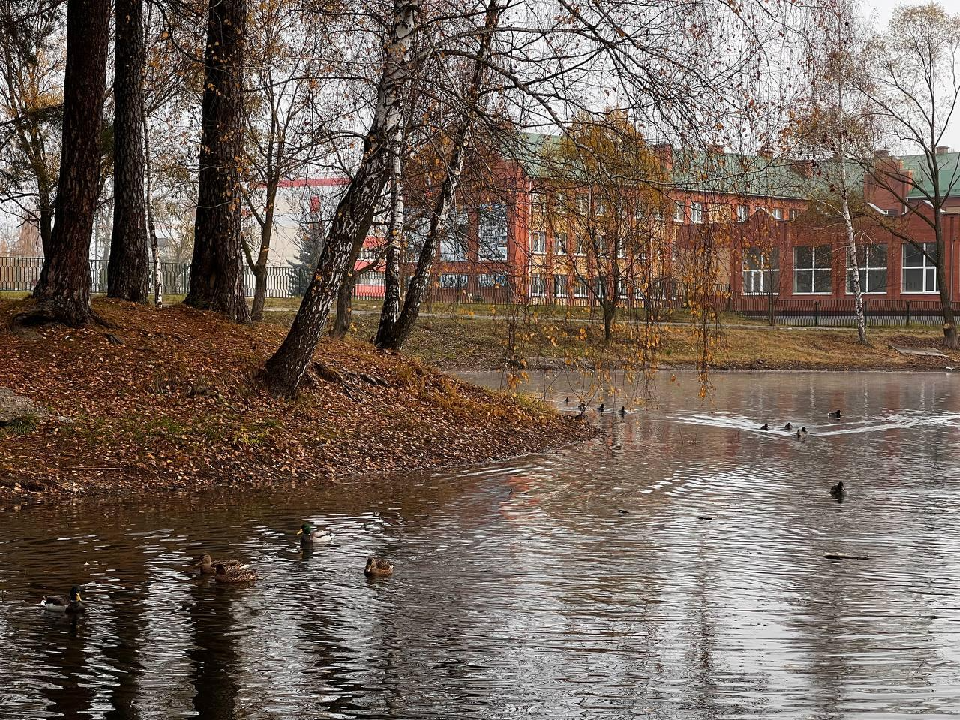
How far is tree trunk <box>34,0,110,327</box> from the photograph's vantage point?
685 inches

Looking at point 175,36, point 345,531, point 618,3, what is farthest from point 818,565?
point 175,36

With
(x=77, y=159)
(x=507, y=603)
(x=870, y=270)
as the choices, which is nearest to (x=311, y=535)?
(x=507, y=603)

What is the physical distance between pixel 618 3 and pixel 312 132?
4.29 meters

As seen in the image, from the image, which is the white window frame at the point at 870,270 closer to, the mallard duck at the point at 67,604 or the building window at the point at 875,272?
the building window at the point at 875,272

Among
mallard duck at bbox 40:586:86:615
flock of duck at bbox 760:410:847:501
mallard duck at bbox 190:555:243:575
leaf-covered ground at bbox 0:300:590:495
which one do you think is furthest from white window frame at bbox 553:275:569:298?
mallard duck at bbox 40:586:86:615

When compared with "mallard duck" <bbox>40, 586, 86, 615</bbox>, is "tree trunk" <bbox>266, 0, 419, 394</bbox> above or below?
above

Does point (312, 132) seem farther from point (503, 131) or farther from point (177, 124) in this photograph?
point (177, 124)

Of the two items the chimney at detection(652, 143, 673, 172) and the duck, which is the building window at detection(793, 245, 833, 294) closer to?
the chimney at detection(652, 143, 673, 172)

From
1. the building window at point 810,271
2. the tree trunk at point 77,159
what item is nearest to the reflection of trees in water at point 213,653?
the tree trunk at point 77,159

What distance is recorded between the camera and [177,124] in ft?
111

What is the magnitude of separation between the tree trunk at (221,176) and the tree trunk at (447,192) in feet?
10.9

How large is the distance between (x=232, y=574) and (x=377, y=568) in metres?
1.26

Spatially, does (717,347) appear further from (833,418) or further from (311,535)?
(311,535)

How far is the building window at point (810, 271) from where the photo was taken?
6962 centimetres
